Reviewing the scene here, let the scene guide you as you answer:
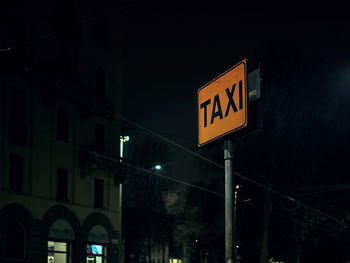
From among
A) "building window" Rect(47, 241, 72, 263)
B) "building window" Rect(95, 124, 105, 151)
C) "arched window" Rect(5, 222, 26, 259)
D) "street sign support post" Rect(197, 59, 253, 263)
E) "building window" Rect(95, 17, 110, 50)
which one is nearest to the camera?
"street sign support post" Rect(197, 59, 253, 263)

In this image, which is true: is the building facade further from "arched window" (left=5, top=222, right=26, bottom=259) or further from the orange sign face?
the orange sign face

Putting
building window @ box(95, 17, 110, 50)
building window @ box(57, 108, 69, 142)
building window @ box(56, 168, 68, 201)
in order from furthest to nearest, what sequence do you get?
building window @ box(95, 17, 110, 50), building window @ box(57, 108, 69, 142), building window @ box(56, 168, 68, 201)

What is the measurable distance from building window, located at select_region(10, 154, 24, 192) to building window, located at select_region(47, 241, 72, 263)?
347 cm

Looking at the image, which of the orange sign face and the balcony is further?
the balcony

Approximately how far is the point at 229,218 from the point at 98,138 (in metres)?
24.8

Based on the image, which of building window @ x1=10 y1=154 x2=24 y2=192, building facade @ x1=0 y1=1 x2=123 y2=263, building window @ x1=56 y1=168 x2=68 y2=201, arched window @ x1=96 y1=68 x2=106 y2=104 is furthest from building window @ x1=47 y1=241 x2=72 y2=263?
arched window @ x1=96 y1=68 x2=106 y2=104

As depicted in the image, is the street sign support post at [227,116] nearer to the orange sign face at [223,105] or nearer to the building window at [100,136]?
the orange sign face at [223,105]

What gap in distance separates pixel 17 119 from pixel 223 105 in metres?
19.3

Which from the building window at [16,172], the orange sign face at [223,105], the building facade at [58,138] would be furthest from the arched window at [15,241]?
the orange sign face at [223,105]

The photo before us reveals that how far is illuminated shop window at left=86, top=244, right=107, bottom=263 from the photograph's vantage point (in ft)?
92.9

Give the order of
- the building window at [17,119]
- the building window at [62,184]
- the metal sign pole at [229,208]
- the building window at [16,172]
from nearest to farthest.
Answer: the metal sign pole at [229,208], the building window at [16,172], the building window at [17,119], the building window at [62,184]

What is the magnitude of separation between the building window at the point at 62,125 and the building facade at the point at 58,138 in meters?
0.06

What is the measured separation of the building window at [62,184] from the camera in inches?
1046

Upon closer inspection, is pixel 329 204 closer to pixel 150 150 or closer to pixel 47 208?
pixel 47 208
